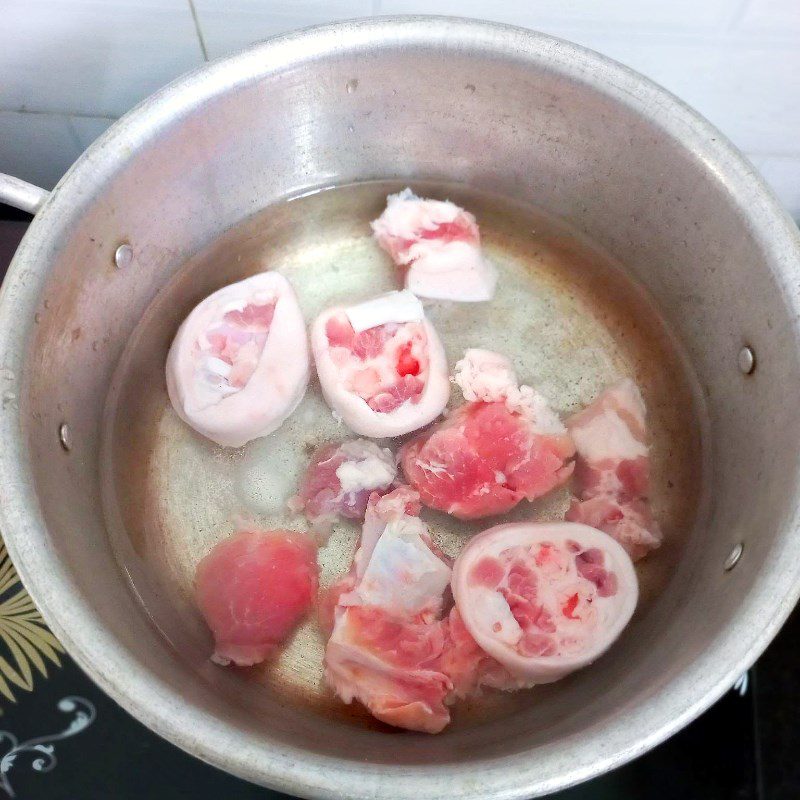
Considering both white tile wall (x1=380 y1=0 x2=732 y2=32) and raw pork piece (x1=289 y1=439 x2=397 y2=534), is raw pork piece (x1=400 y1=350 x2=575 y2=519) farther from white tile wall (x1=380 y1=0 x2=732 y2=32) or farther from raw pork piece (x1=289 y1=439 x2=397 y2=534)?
white tile wall (x1=380 y1=0 x2=732 y2=32)

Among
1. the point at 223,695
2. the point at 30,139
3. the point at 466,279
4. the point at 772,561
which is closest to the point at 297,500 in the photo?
the point at 223,695

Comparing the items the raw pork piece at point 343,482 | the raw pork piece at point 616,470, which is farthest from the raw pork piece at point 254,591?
the raw pork piece at point 616,470

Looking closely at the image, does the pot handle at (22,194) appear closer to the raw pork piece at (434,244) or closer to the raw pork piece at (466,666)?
the raw pork piece at (434,244)

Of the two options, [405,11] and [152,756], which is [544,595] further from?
[405,11]

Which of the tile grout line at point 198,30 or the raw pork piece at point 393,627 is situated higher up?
the tile grout line at point 198,30

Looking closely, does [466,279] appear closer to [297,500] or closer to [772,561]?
[297,500]

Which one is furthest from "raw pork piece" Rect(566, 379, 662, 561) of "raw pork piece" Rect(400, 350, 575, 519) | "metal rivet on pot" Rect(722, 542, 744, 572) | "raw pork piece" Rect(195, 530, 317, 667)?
"raw pork piece" Rect(195, 530, 317, 667)
